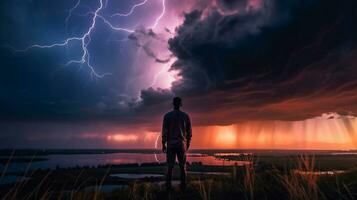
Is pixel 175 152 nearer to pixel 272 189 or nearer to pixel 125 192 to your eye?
pixel 125 192

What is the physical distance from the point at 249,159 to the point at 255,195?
143 cm

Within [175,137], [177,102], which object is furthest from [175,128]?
[177,102]

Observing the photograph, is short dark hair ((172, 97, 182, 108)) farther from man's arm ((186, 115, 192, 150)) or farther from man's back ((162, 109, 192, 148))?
man's arm ((186, 115, 192, 150))

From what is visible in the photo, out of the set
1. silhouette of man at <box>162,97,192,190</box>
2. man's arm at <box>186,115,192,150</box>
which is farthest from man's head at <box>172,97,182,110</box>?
man's arm at <box>186,115,192,150</box>

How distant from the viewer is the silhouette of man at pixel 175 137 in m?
11.0

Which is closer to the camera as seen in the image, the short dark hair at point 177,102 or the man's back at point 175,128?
the man's back at point 175,128

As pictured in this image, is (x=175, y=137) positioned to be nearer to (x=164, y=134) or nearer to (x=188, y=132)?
(x=164, y=134)

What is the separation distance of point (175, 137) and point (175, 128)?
289 millimetres

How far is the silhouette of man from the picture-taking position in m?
11.0

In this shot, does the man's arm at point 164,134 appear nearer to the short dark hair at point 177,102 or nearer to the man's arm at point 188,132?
the short dark hair at point 177,102

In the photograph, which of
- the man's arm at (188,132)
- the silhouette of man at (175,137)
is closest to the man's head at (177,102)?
the silhouette of man at (175,137)

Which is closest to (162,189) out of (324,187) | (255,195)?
(255,195)

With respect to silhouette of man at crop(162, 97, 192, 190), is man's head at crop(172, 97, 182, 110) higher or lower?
higher

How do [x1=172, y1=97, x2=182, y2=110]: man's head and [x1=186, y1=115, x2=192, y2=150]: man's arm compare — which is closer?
[x1=172, y1=97, x2=182, y2=110]: man's head
